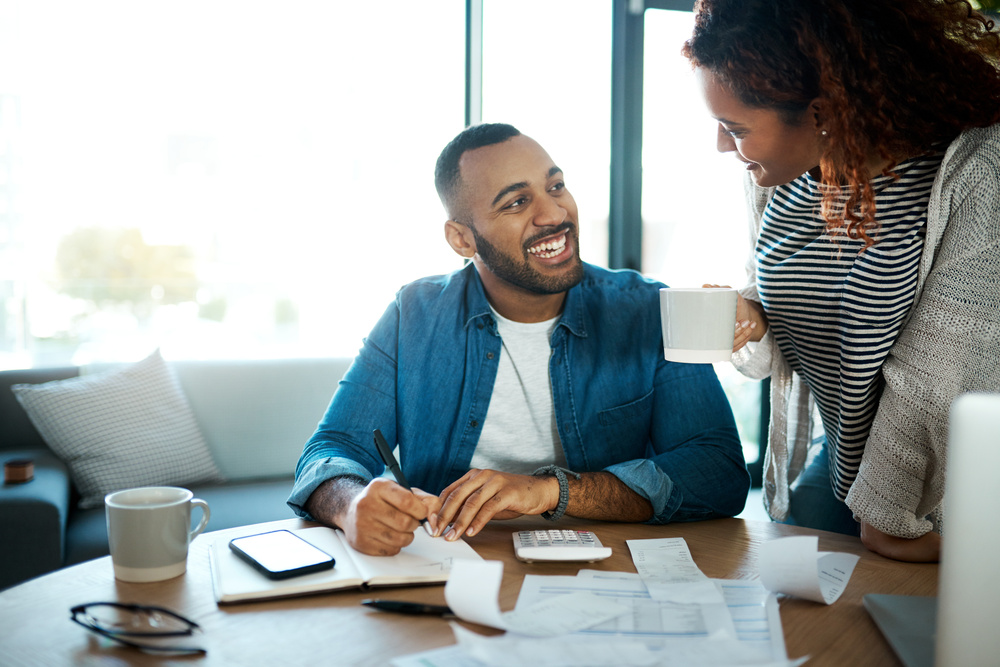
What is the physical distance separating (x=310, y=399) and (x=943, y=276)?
2137 mm

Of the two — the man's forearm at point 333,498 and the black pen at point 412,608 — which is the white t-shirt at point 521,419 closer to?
the man's forearm at point 333,498

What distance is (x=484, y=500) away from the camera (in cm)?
108

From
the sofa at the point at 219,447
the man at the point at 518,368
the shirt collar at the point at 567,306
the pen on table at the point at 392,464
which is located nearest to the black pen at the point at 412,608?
the pen on table at the point at 392,464

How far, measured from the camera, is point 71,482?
2.35 metres

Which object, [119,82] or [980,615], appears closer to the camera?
[980,615]

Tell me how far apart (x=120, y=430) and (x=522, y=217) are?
5.02 ft

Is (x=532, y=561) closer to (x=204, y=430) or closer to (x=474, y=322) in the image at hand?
(x=474, y=322)

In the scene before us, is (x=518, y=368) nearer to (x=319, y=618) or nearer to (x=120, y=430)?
(x=319, y=618)

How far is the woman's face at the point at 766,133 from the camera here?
1.20 metres

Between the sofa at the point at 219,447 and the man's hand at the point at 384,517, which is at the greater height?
the man's hand at the point at 384,517

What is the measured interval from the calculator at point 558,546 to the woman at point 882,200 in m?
0.40

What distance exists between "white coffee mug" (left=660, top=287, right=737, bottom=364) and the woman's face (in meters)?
A: 0.24

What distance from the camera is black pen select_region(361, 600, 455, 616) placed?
809 mm

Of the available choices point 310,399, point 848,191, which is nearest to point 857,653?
point 848,191
